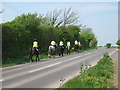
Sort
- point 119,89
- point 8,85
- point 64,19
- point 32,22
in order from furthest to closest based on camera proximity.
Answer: point 64,19, point 32,22, point 8,85, point 119,89

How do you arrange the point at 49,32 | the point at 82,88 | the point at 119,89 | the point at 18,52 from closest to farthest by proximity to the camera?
the point at 82,88
the point at 119,89
the point at 18,52
the point at 49,32

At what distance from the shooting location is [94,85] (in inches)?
392

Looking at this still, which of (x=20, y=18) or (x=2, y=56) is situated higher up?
(x=20, y=18)

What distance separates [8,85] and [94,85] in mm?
3833

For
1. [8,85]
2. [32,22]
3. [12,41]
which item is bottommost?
[8,85]

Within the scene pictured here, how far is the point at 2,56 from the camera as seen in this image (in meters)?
25.9

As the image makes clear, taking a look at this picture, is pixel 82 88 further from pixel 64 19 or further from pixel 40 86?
pixel 64 19

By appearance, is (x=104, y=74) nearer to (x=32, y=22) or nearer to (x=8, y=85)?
(x=8, y=85)

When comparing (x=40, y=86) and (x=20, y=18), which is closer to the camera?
(x=40, y=86)

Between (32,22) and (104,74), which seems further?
(32,22)

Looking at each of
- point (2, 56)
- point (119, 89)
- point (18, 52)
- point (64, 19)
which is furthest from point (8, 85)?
point (64, 19)

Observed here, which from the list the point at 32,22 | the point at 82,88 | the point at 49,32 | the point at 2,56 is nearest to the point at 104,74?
the point at 82,88

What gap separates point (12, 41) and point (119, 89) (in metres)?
19.0

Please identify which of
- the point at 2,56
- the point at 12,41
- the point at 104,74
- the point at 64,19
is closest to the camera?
the point at 104,74
